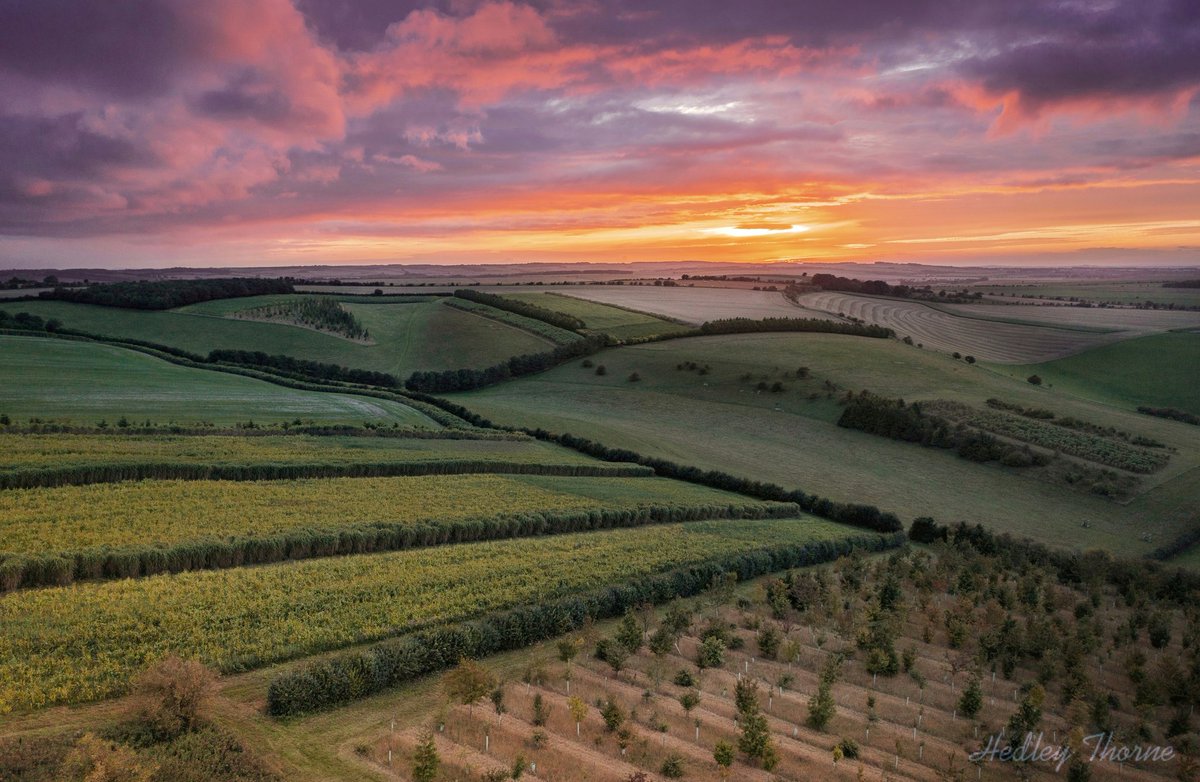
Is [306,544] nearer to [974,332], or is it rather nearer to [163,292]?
[163,292]

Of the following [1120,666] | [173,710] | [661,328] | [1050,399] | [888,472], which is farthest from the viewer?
[661,328]

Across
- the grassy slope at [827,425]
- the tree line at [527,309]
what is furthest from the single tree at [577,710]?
the tree line at [527,309]

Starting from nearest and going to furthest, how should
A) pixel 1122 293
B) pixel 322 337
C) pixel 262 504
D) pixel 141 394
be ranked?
pixel 262 504
pixel 141 394
pixel 322 337
pixel 1122 293

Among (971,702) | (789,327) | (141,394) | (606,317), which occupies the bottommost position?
(971,702)

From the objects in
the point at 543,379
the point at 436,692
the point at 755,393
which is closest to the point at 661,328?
the point at 543,379

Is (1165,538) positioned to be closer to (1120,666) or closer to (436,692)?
(1120,666)

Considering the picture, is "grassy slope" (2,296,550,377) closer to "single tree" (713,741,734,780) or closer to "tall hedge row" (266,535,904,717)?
"tall hedge row" (266,535,904,717)

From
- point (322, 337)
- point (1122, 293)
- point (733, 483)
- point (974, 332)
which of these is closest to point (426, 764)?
point (733, 483)
